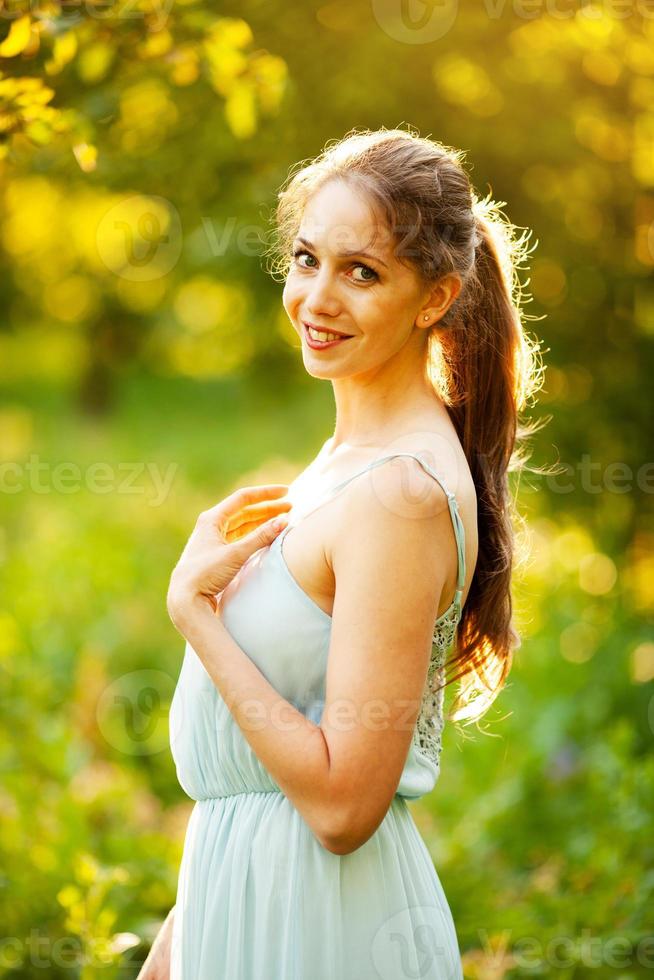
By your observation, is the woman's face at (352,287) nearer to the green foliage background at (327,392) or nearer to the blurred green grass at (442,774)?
the green foliage background at (327,392)

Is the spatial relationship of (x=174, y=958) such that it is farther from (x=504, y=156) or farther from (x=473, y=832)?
(x=504, y=156)

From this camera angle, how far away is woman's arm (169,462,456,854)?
1636mm

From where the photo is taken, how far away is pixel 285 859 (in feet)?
5.97

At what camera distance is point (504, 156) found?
4.78 meters

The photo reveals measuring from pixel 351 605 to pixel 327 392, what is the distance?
5.61 m


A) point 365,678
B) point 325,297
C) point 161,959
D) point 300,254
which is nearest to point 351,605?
point 365,678

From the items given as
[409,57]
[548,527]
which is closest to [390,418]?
[409,57]

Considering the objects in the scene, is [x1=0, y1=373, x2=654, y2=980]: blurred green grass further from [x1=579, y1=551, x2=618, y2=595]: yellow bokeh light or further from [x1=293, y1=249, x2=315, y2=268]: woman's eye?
[x1=293, y1=249, x2=315, y2=268]: woman's eye

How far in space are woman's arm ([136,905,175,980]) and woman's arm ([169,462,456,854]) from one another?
59 centimetres

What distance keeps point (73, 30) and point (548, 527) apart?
389 centimetres

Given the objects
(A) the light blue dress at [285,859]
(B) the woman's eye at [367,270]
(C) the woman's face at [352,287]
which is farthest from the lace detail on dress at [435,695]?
(B) the woman's eye at [367,270]

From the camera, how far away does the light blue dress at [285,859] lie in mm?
1790

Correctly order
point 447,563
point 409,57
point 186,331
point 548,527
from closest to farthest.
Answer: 1. point 447,563
2. point 409,57
3. point 548,527
4. point 186,331

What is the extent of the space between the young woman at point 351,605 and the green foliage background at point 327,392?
1.82 feet
